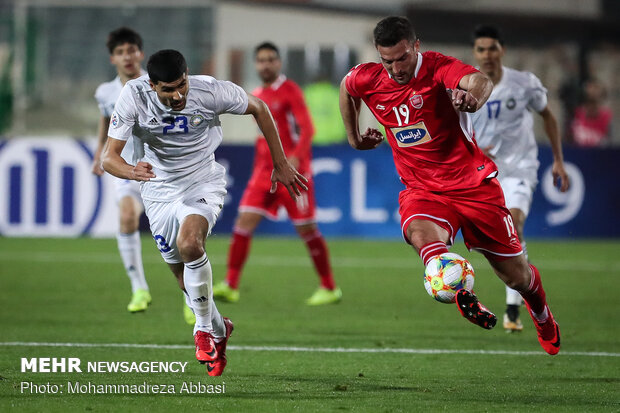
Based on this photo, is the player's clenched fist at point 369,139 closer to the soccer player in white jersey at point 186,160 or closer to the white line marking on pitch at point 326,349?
the soccer player in white jersey at point 186,160

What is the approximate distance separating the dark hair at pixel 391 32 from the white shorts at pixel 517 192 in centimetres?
296

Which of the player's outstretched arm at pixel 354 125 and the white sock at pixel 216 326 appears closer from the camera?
the white sock at pixel 216 326

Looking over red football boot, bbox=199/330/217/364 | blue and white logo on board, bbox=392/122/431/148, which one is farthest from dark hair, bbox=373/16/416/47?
red football boot, bbox=199/330/217/364

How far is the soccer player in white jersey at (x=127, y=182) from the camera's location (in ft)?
29.6

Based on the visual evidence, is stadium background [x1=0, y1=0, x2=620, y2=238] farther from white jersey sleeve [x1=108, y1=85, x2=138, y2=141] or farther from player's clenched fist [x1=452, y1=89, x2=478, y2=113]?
player's clenched fist [x1=452, y1=89, x2=478, y2=113]

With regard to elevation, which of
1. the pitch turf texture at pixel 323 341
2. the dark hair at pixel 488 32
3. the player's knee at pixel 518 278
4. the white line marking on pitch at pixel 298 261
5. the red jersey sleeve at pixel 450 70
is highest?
the dark hair at pixel 488 32

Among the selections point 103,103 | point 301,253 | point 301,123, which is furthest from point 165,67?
point 301,253

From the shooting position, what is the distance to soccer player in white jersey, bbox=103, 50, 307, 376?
6.40 metres

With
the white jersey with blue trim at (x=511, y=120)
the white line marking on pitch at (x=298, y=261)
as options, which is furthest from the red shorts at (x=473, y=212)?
the white line marking on pitch at (x=298, y=261)

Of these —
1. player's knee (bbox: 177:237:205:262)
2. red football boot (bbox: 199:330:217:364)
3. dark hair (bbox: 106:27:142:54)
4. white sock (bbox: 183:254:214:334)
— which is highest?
dark hair (bbox: 106:27:142:54)

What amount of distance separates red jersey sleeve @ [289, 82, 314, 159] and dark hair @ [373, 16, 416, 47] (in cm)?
420

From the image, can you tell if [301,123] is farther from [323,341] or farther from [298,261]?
[298,261]

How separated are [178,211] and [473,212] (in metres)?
1.79

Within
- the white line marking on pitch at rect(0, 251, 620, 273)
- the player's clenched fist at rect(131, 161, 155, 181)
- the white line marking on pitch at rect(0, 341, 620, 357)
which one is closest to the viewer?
the player's clenched fist at rect(131, 161, 155, 181)
